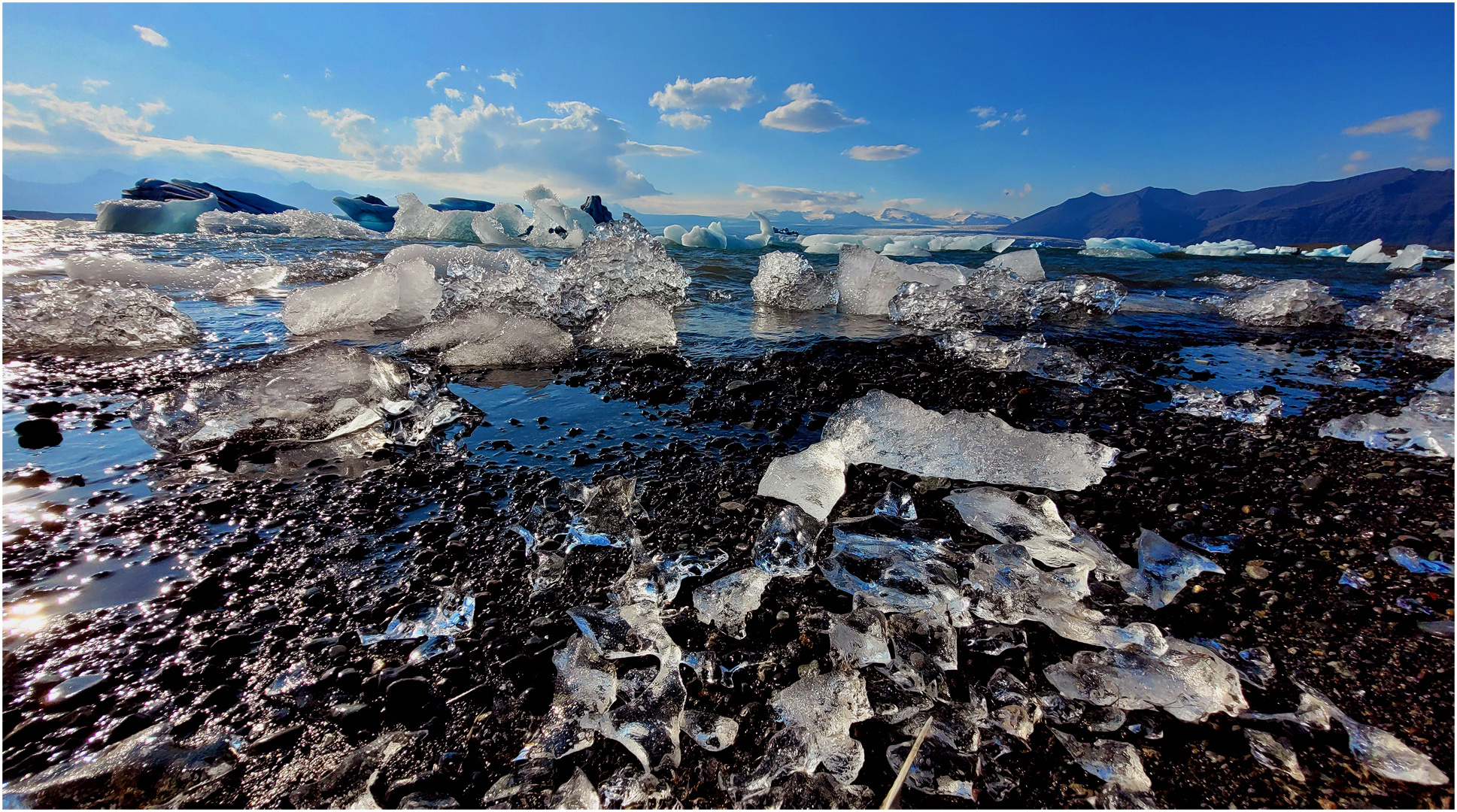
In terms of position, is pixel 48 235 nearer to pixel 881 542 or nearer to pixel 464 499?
pixel 464 499

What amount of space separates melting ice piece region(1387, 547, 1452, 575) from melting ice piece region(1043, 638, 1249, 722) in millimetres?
743

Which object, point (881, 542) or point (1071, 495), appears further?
point (1071, 495)

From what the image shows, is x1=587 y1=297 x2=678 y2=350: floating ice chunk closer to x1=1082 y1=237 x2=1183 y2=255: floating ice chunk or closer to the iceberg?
the iceberg

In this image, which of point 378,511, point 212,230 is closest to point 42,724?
point 378,511

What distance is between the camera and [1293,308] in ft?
14.7

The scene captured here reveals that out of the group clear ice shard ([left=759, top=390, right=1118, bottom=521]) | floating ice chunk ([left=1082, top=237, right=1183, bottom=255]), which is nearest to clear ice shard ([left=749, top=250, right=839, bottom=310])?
clear ice shard ([left=759, top=390, right=1118, bottom=521])

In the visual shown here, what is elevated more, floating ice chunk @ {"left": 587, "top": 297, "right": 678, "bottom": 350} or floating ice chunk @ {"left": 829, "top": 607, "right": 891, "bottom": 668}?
floating ice chunk @ {"left": 587, "top": 297, "right": 678, "bottom": 350}

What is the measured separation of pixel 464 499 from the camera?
1.49 meters

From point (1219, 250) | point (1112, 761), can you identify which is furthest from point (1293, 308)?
point (1219, 250)

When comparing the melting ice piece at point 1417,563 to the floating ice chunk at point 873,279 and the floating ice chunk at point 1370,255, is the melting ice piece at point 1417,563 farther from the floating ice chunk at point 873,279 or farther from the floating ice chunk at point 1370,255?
the floating ice chunk at point 1370,255

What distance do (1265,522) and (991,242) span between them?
18.2 metres

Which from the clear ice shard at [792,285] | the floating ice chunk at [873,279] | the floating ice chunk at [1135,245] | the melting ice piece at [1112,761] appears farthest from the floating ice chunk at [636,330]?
the floating ice chunk at [1135,245]

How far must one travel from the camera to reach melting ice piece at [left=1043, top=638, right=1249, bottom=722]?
908 millimetres

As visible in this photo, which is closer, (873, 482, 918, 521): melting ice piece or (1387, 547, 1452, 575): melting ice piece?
(1387, 547, 1452, 575): melting ice piece
